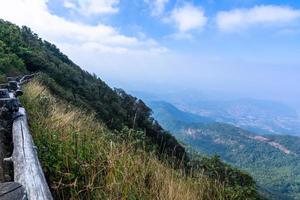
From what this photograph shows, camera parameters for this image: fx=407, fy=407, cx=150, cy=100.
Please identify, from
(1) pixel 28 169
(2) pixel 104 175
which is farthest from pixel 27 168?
(2) pixel 104 175

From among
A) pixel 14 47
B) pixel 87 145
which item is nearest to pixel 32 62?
pixel 14 47

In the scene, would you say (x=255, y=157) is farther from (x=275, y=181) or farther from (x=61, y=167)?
(x=61, y=167)

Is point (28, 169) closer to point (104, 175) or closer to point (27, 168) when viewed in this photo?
point (27, 168)

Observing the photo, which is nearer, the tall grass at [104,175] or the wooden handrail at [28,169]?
the wooden handrail at [28,169]

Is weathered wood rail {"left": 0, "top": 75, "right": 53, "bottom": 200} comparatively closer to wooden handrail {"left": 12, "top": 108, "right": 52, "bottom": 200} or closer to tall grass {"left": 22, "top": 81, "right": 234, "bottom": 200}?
wooden handrail {"left": 12, "top": 108, "right": 52, "bottom": 200}

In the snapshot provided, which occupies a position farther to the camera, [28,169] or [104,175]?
[104,175]

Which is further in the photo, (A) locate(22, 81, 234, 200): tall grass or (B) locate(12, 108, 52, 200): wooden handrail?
(A) locate(22, 81, 234, 200): tall grass

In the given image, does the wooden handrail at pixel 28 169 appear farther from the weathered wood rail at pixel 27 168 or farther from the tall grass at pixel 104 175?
the tall grass at pixel 104 175

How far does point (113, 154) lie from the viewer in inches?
174

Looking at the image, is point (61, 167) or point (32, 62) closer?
point (61, 167)

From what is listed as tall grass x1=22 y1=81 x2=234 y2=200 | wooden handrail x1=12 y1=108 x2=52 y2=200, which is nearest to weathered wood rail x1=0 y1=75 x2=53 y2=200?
wooden handrail x1=12 y1=108 x2=52 y2=200

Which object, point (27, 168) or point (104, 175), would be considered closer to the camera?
point (27, 168)

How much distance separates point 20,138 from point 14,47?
2249cm

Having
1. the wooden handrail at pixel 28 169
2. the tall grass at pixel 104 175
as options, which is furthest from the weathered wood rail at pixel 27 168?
the tall grass at pixel 104 175
